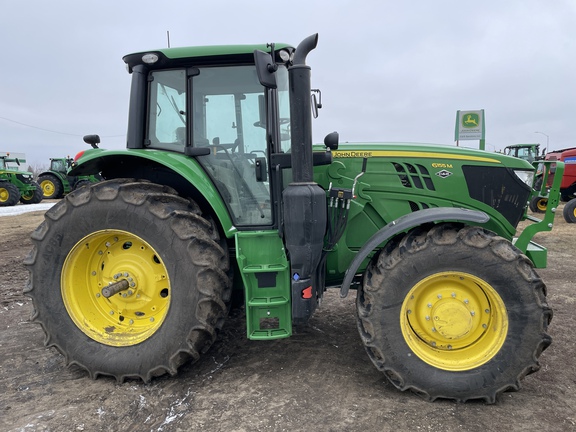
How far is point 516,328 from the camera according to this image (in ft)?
8.44

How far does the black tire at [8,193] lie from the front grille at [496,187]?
20582mm

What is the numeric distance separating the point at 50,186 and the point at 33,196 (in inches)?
90.6

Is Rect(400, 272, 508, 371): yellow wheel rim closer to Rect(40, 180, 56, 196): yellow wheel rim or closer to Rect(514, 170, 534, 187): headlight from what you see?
Rect(514, 170, 534, 187): headlight

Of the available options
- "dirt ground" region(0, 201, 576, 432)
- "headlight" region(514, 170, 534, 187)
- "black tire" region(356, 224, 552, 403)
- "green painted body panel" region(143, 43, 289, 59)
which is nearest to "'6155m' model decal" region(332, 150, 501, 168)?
"headlight" region(514, 170, 534, 187)

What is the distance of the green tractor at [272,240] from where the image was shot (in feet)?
8.61

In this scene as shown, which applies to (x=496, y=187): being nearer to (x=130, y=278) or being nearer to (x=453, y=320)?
(x=453, y=320)

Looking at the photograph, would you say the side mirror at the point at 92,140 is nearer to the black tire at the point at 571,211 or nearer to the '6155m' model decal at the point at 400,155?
the '6155m' model decal at the point at 400,155

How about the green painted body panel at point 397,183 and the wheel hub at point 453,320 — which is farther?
the green painted body panel at point 397,183

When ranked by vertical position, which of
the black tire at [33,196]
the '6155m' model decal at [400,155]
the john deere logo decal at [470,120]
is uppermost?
the john deere logo decal at [470,120]

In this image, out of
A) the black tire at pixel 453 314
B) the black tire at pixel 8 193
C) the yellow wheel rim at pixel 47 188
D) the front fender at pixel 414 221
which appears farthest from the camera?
the yellow wheel rim at pixel 47 188

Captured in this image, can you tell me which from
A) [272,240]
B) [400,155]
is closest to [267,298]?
[272,240]

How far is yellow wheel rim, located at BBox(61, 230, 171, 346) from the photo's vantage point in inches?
117

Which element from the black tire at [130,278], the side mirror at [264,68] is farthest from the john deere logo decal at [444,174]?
the black tire at [130,278]

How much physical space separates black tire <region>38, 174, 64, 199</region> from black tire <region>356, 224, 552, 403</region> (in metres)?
23.2
